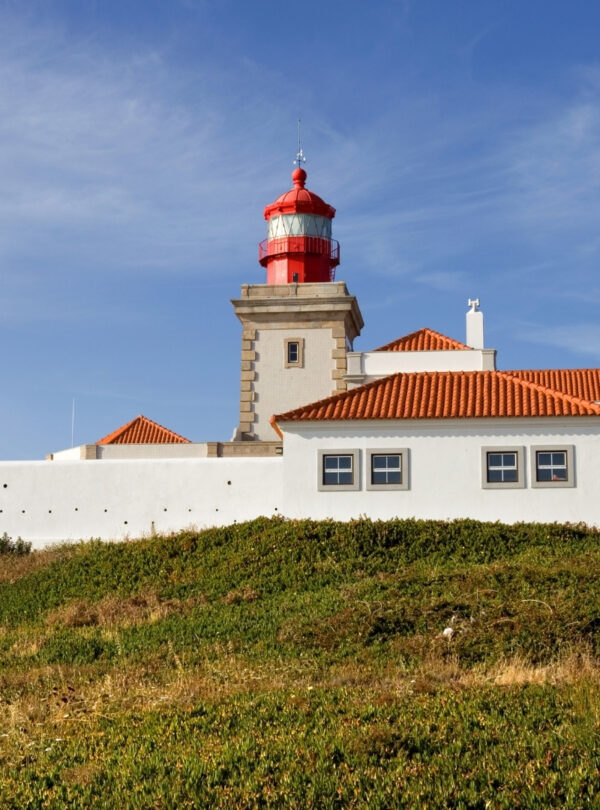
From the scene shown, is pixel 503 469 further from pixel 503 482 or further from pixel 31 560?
pixel 31 560

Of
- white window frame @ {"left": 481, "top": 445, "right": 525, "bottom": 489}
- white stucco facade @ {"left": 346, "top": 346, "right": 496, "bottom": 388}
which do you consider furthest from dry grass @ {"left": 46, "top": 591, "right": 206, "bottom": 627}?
white stucco facade @ {"left": 346, "top": 346, "right": 496, "bottom": 388}

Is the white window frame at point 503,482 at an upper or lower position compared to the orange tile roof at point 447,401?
lower

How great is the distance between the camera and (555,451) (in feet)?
72.6

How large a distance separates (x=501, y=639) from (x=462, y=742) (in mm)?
5011

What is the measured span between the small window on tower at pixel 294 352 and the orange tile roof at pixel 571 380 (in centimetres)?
625

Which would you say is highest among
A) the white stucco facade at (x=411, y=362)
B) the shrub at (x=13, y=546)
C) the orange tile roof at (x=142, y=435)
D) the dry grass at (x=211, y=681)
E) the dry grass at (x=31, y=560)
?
the white stucco facade at (x=411, y=362)

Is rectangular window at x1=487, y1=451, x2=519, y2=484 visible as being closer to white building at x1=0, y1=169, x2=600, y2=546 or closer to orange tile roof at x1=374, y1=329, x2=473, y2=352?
white building at x1=0, y1=169, x2=600, y2=546

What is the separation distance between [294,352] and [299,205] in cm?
543

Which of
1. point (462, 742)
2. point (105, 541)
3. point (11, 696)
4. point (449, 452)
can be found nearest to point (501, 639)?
point (462, 742)

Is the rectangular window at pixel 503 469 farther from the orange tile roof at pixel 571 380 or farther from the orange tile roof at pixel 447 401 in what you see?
the orange tile roof at pixel 571 380

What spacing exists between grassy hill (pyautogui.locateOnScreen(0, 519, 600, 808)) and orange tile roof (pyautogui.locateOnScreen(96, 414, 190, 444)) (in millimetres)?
8685

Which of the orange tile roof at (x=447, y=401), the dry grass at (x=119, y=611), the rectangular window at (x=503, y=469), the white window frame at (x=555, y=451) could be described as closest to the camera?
the dry grass at (x=119, y=611)

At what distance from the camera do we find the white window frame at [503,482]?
72.6ft

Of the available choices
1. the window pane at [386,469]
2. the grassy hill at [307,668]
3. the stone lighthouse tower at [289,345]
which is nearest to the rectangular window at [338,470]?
the window pane at [386,469]
